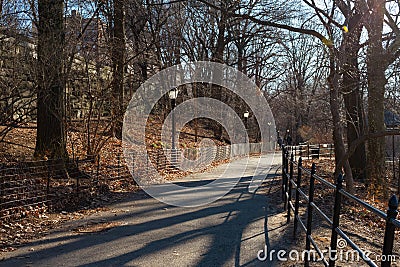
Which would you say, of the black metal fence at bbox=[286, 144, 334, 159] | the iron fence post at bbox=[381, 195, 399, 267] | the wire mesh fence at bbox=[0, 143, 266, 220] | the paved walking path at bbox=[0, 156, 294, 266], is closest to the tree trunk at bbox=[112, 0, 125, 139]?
the wire mesh fence at bbox=[0, 143, 266, 220]

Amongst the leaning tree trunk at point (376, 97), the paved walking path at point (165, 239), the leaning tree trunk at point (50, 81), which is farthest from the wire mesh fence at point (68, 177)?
the leaning tree trunk at point (376, 97)

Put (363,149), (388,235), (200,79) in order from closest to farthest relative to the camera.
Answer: (388,235) < (363,149) < (200,79)

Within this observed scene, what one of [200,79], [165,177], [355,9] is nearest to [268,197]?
[165,177]

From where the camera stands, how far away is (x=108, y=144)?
1557 centimetres

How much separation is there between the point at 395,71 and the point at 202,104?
64.9ft

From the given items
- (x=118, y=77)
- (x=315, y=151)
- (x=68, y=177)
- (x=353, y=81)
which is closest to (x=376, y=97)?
(x=353, y=81)

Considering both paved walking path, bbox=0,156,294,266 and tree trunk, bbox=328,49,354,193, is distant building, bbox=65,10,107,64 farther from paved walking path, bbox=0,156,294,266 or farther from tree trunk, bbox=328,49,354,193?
tree trunk, bbox=328,49,354,193

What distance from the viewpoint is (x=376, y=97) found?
11969mm

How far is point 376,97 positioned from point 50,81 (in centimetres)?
931

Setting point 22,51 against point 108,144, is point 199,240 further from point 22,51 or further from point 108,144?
point 108,144

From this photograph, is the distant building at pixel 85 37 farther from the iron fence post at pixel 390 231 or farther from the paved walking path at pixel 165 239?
the iron fence post at pixel 390 231

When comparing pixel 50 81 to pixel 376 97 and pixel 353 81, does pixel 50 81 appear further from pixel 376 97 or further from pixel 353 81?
pixel 353 81

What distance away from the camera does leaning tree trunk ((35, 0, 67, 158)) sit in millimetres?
8695

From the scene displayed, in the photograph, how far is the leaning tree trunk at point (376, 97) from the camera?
1077 cm
